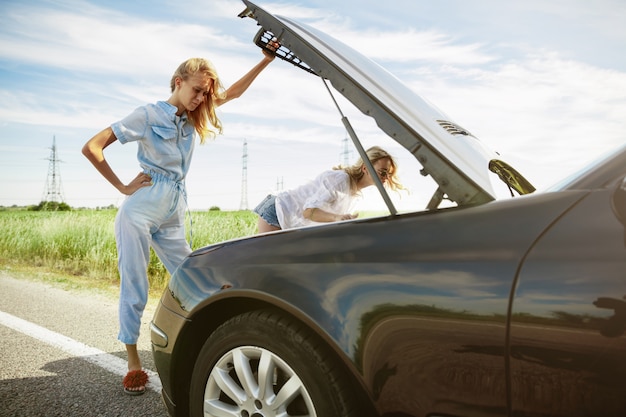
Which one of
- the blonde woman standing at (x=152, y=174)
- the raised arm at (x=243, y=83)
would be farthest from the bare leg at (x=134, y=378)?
the raised arm at (x=243, y=83)

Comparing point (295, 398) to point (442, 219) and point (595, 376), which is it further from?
point (595, 376)

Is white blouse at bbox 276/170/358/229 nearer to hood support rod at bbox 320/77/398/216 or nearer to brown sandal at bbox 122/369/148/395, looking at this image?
brown sandal at bbox 122/369/148/395

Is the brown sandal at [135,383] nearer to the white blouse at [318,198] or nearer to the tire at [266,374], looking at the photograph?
the tire at [266,374]

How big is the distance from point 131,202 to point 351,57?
170 cm

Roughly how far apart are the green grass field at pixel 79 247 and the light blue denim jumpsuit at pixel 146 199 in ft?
10.8

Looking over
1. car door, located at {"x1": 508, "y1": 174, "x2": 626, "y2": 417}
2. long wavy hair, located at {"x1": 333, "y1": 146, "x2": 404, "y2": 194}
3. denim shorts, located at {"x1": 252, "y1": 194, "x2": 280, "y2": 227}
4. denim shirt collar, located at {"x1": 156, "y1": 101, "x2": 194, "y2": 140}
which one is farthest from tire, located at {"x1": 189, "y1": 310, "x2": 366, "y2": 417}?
denim shorts, located at {"x1": 252, "y1": 194, "x2": 280, "y2": 227}

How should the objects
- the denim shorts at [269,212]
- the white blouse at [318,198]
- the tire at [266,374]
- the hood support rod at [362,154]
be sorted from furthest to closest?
the denim shorts at [269,212] → the white blouse at [318,198] → the hood support rod at [362,154] → the tire at [266,374]

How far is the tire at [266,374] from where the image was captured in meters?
1.63

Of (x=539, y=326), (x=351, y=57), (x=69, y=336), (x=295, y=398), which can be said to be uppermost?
(x=351, y=57)

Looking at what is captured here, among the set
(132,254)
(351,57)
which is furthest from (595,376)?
(132,254)

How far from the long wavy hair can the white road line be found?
2.03 m

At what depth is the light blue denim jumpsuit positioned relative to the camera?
3111 mm

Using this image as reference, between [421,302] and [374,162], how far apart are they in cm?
248

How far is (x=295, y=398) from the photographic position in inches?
68.9
